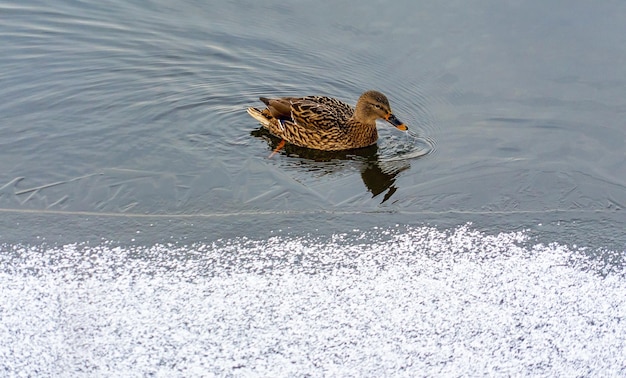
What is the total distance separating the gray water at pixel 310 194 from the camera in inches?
142

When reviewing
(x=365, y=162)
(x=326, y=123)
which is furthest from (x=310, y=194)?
(x=326, y=123)

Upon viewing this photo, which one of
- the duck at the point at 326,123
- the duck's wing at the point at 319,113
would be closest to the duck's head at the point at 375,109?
the duck at the point at 326,123

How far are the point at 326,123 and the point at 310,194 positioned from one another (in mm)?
1094

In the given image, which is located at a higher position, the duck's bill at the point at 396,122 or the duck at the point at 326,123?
the duck's bill at the point at 396,122

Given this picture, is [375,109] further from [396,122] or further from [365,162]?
[365,162]

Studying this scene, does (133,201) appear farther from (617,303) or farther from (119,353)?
(617,303)

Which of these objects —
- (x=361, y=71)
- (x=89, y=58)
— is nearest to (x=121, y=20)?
(x=89, y=58)

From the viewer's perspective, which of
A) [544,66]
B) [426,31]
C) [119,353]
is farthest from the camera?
[426,31]

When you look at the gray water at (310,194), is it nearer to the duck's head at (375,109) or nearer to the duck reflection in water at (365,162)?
the duck reflection in water at (365,162)

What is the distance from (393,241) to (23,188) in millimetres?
2229

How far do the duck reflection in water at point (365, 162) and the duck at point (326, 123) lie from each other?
0.17 ft

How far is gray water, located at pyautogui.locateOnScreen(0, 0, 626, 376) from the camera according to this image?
362 centimetres

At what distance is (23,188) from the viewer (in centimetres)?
473

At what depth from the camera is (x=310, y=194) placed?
4.86 meters
